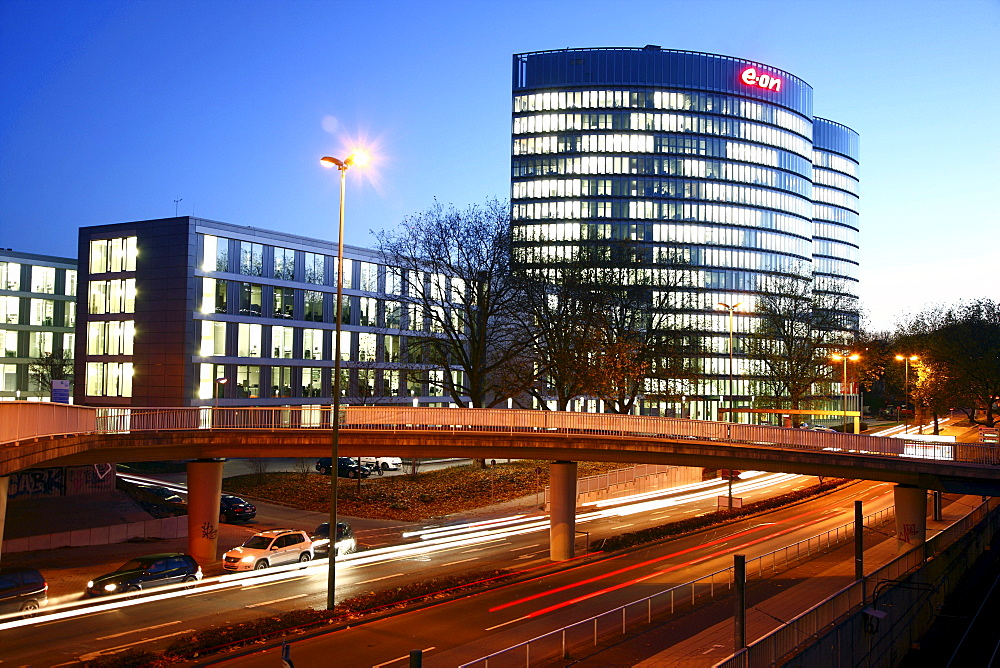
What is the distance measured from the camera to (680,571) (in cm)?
3300

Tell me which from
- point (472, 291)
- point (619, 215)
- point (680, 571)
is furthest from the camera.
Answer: point (619, 215)

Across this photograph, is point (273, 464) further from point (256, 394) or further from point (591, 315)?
point (591, 315)

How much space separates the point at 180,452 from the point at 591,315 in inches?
1279

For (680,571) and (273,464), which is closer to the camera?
(680,571)

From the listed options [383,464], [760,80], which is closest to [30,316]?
[383,464]

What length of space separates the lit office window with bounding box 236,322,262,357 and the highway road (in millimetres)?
28165

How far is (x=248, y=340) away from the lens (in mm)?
67562

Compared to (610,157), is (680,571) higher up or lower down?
lower down

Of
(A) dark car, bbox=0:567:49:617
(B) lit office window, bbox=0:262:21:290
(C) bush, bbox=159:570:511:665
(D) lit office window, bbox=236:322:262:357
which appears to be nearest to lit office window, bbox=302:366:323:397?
(D) lit office window, bbox=236:322:262:357

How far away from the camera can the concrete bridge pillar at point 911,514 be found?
33875 millimetres

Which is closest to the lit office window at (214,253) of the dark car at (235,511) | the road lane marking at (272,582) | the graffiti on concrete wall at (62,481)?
the graffiti on concrete wall at (62,481)

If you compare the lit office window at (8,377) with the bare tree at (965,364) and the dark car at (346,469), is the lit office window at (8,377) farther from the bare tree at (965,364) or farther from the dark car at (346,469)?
the bare tree at (965,364)

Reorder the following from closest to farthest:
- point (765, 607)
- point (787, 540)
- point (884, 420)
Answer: point (765, 607) < point (787, 540) < point (884, 420)

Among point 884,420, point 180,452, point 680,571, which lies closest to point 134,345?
point 180,452
